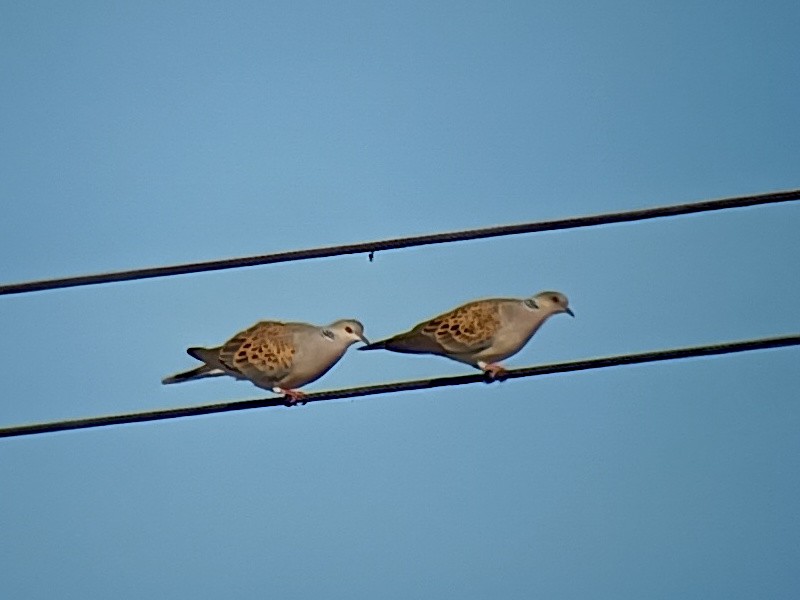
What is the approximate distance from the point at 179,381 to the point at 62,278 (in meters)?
1.31

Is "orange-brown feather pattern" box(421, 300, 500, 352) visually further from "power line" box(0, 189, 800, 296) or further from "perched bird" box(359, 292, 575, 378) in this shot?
"power line" box(0, 189, 800, 296)

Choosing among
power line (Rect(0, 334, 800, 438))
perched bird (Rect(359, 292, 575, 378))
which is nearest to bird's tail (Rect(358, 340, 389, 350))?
perched bird (Rect(359, 292, 575, 378))

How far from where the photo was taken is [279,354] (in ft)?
20.2

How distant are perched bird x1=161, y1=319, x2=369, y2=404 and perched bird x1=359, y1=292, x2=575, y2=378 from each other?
12cm

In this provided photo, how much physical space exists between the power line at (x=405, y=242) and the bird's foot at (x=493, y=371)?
2.40ft

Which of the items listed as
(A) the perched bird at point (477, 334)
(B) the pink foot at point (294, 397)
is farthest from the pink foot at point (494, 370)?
(B) the pink foot at point (294, 397)

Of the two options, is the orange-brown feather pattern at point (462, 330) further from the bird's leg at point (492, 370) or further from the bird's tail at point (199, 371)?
the bird's tail at point (199, 371)

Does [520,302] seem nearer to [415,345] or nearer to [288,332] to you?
[415,345]

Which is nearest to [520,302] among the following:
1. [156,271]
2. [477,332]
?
[477,332]

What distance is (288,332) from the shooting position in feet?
20.5

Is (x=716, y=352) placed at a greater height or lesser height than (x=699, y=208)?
lesser

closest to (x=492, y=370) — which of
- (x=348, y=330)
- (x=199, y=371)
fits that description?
(x=348, y=330)

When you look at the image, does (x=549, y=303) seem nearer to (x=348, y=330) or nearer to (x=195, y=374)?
(x=348, y=330)

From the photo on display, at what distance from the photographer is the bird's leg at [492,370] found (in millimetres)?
5699
